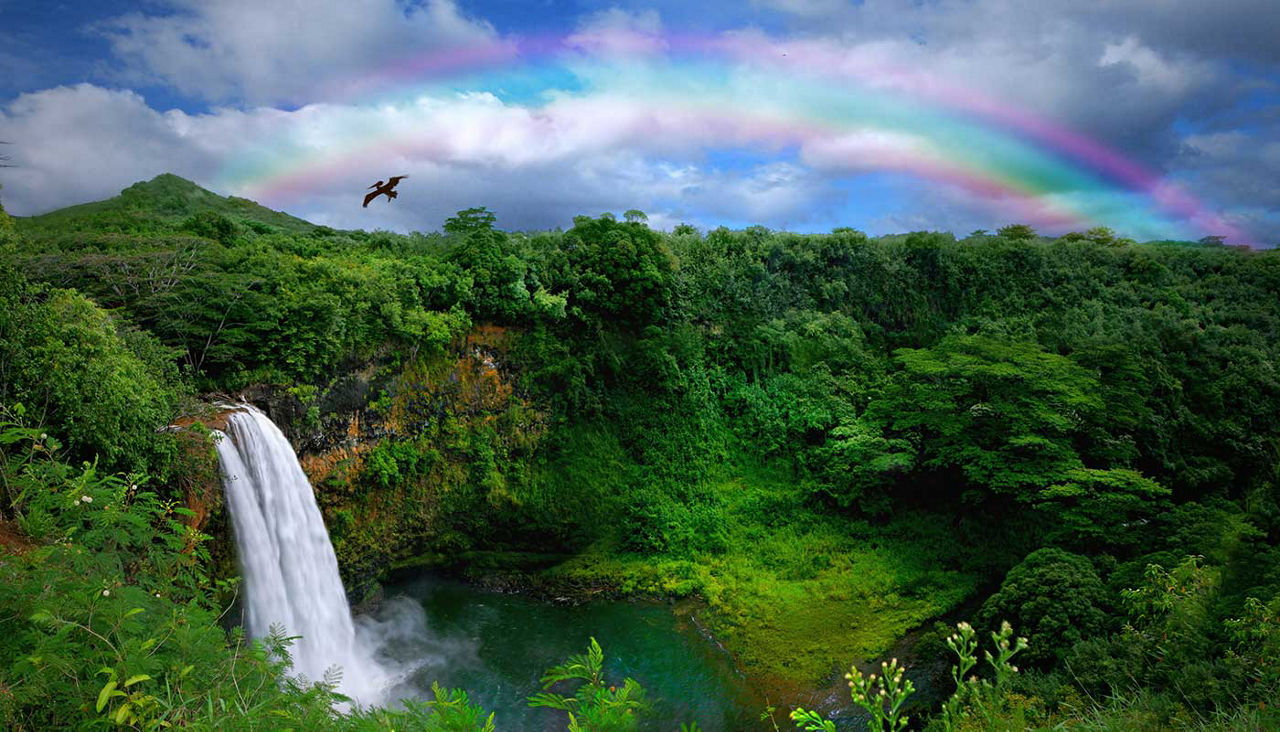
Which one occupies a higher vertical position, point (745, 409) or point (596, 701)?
point (745, 409)

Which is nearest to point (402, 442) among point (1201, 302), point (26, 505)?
point (26, 505)

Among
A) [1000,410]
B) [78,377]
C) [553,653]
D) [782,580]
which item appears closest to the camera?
[78,377]

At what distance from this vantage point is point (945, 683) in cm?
1006

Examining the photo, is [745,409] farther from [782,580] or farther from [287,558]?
[287,558]

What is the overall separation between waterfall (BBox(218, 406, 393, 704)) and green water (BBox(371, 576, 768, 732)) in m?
1.02

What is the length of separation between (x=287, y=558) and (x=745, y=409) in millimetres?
11013

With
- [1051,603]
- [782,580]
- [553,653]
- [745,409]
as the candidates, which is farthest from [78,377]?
[745,409]

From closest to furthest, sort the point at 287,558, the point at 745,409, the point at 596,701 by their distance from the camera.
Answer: the point at 596,701
the point at 287,558
the point at 745,409

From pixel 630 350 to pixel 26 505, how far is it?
39.7 feet

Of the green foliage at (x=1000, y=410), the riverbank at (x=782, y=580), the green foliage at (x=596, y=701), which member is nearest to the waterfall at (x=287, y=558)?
the riverbank at (x=782, y=580)

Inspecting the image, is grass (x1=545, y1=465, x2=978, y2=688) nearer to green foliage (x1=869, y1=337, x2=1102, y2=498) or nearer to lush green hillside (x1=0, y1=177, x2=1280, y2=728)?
lush green hillside (x1=0, y1=177, x2=1280, y2=728)

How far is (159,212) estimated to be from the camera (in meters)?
18.2

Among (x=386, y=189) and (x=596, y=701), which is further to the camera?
(x=386, y=189)

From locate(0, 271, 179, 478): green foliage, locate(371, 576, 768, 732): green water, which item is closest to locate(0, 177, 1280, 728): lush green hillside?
locate(0, 271, 179, 478): green foliage
